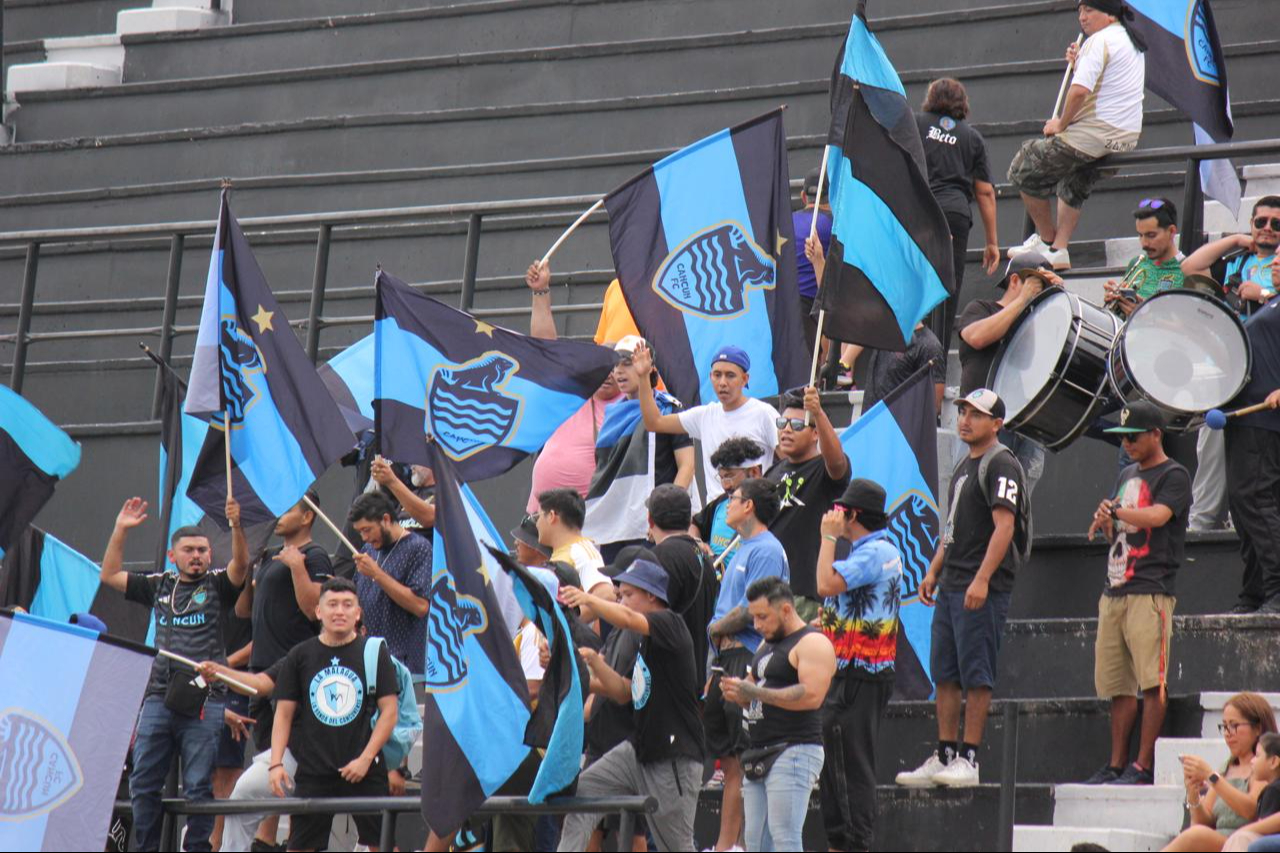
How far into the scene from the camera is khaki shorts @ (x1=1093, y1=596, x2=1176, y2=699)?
388 inches

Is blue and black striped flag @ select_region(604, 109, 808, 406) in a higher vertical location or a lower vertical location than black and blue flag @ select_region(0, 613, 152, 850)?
higher

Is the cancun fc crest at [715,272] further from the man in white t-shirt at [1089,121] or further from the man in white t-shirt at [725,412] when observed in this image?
the man in white t-shirt at [1089,121]

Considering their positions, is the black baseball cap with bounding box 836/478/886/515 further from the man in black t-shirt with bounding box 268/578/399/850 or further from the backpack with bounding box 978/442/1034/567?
the man in black t-shirt with bounding box 268/578/399/850

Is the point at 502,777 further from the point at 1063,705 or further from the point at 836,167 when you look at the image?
the point at 836,167

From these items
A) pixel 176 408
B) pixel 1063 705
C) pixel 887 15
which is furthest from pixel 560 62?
pixel 1063 705

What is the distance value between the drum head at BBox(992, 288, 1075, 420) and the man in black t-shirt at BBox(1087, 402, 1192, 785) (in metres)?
0.79

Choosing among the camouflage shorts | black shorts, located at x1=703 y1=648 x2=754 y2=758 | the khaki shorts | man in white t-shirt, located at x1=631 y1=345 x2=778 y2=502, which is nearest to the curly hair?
the camouflage shorts

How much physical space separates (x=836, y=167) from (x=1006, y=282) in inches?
48.9

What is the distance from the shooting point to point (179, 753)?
1082 centimetres

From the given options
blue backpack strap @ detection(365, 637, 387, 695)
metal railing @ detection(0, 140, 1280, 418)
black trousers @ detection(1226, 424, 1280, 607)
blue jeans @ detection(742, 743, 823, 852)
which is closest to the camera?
blue jeans @ detection(742, 743, 823, 852)

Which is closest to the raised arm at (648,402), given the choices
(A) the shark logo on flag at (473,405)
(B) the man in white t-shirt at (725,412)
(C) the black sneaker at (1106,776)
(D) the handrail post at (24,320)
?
(B) the man in white t-shirt at (725,412)

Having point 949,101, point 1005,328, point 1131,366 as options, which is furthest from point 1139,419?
point 949,101

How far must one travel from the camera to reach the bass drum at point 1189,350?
35.0 feet

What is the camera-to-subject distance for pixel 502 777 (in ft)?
30.5
